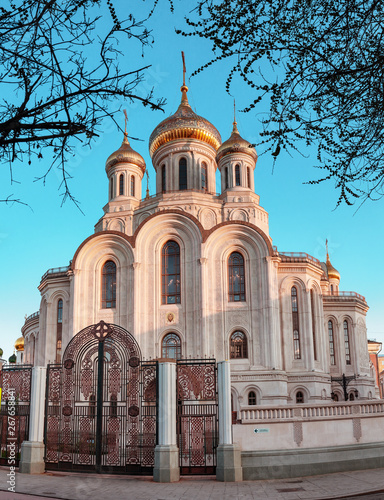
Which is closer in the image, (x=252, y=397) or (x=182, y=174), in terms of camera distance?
(x=252, y=397)

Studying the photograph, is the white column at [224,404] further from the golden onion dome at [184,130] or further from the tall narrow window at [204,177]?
the golden onion dome at [184,130]

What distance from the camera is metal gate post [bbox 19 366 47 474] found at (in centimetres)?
1134

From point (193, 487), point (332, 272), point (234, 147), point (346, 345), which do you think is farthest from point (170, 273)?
point (332, 272)

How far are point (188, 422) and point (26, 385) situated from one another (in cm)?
414

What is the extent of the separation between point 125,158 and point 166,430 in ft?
74.0

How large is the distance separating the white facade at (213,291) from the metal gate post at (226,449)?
43.1 ft

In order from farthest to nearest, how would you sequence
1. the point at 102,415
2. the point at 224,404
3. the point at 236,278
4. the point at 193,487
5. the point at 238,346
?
the point at 236,278 → the point at 238,346 → the point at 102,415 → the point at 224,404 → the point at 193,487

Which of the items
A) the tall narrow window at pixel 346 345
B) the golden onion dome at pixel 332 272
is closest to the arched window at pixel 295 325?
the tall narrow window at pixel 346 345

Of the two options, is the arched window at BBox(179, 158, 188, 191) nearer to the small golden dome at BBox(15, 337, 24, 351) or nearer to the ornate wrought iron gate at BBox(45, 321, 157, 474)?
the ornate wrought iron gate at BBox(45, 321, 157, 474)

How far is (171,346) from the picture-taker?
985 inches

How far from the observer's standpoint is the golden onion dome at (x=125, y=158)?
30.9 metres

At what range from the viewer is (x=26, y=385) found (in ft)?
40.6

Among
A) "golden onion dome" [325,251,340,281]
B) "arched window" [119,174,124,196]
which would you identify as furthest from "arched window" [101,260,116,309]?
"golden onion dome" [325,251,340,281]

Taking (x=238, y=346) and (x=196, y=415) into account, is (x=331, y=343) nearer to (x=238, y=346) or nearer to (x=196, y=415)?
(x=238, y=346)
